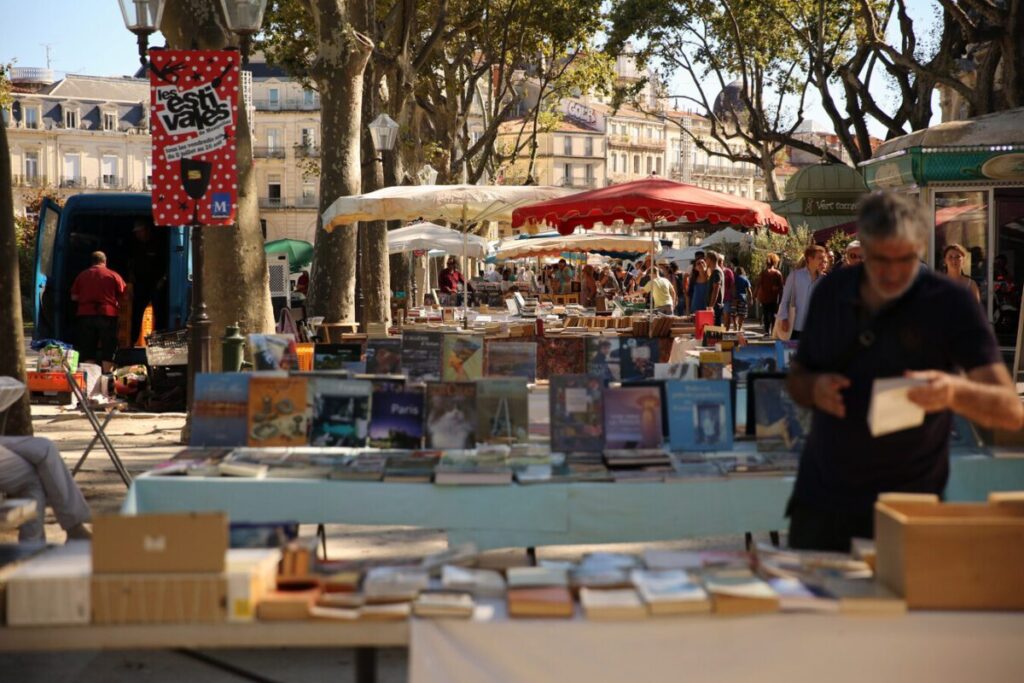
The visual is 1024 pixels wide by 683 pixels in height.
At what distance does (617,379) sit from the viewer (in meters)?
8.18

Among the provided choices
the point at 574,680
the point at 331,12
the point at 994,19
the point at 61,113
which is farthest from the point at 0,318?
the point at 61,113

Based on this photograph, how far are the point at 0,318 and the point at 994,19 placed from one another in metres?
14.9

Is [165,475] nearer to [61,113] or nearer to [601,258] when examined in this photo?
[601,258]

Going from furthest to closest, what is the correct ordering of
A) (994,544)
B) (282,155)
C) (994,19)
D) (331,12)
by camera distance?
1. (282,155)
2. (994,19)
3. (331,12)
4. (994,544)

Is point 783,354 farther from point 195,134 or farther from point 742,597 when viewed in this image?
point 195,134

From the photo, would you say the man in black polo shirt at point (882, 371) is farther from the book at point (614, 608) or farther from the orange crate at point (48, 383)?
the orange crate at point (48, 383)

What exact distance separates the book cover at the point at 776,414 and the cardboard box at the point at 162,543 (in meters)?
3.40

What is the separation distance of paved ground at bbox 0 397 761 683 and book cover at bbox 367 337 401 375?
3.48ft

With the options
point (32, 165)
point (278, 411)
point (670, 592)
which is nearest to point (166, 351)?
point (278, 411)

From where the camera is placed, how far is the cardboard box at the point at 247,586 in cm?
367

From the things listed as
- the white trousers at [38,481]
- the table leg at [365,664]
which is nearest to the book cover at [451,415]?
the white trousers at [38,481]

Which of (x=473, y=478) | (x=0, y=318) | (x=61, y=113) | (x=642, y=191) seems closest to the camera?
(x=473, y=478)

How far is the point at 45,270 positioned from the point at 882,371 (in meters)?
18.3

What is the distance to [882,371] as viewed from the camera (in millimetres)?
3977
